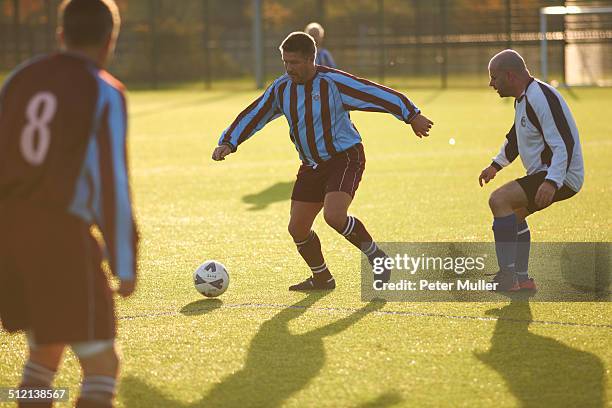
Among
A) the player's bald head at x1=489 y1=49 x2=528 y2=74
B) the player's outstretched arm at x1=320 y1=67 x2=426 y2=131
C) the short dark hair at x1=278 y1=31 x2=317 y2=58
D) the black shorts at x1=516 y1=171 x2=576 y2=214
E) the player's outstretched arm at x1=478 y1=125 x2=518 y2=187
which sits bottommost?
the black shorts at x1=516 y1=171 x2=576 y2=214

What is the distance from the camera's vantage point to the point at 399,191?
40.6 feet

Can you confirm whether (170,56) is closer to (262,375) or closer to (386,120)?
(386,120)

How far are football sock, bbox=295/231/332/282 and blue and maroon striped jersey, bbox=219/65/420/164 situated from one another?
0.59m

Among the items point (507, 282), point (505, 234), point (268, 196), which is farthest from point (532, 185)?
point (268, 196)

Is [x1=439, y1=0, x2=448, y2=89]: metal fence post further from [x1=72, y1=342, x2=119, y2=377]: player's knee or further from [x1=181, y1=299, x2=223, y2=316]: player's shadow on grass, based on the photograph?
[x1=72, y1=342, x2=119, y2=377]: player's knee

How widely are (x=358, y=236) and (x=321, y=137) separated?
761mm

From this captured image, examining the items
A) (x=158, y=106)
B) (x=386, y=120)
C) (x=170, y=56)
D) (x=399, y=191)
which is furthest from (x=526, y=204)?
(x=170, y=56)

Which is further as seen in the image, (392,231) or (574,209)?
(574,209)

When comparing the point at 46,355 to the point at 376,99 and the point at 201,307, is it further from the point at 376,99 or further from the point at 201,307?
the point at 376,99

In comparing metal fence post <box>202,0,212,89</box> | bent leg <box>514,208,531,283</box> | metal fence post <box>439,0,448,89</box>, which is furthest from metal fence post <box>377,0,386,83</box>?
bent leg <box>514,208,531,283</box>

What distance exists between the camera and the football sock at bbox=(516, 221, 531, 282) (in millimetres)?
7172

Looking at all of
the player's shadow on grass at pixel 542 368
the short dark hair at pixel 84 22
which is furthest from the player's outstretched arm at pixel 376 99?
the short dark hair at pixel 84 22

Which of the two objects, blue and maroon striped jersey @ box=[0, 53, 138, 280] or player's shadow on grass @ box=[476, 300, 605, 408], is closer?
blue and maroon striped jersey @ box=[0, 53, 138, 280]

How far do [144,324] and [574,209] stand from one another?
5.78 meters
